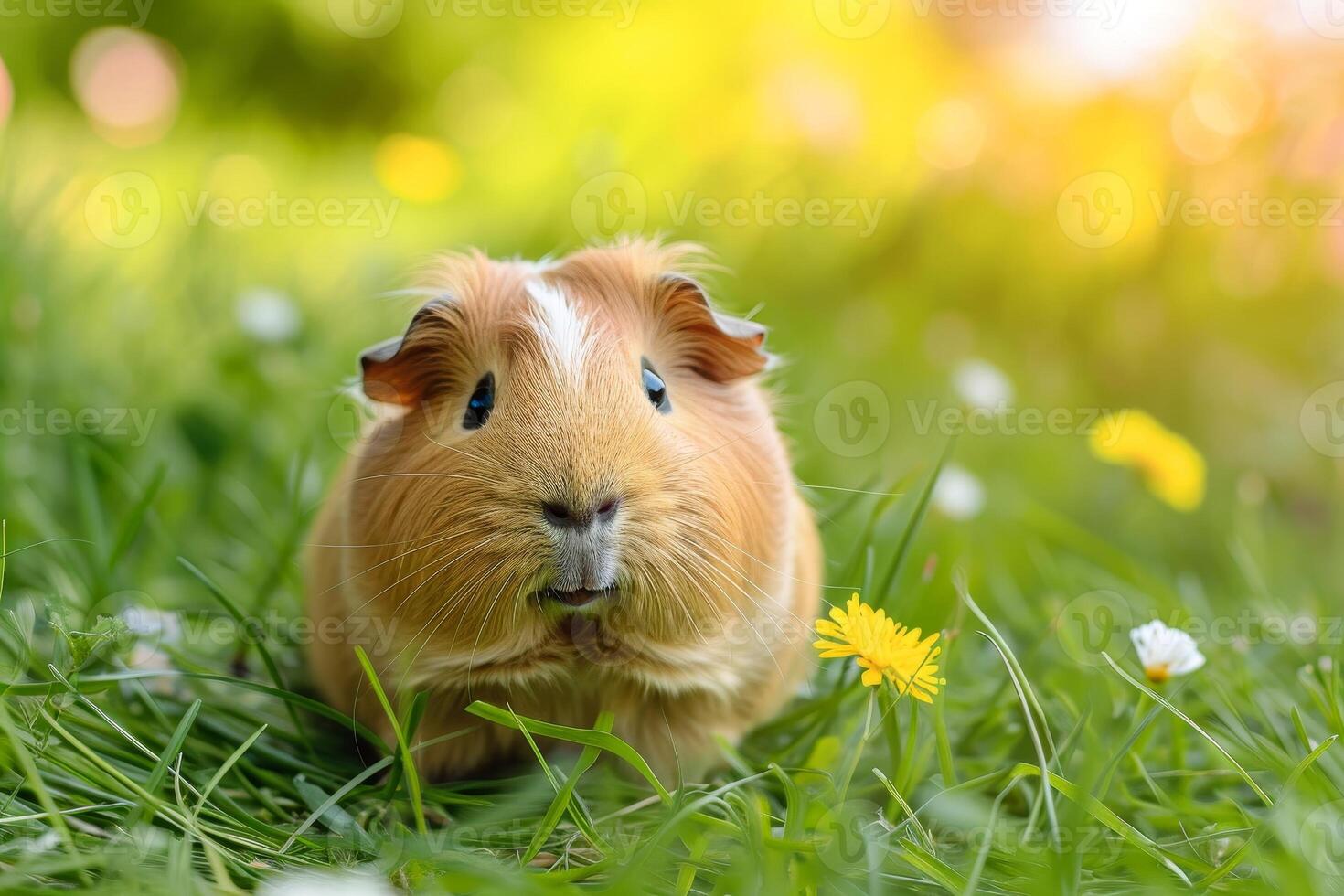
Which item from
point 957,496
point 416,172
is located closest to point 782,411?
point 957,496

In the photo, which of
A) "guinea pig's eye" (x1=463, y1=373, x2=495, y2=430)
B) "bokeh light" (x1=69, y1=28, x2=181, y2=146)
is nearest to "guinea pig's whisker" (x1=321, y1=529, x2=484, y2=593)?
"guinea pig's eye" (x1=463, y1=373, x2=495, y2=430)

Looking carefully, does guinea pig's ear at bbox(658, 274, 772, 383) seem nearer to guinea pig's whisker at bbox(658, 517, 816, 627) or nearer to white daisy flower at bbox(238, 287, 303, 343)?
guinea pig's whisker at bbox(658, 517, 816, 627)

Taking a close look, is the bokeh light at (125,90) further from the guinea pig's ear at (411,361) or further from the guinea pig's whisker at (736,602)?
the guinea pig's whisker at (736,602)

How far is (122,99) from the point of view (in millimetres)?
5906

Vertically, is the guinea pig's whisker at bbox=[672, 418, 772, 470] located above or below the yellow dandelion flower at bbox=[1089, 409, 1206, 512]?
above

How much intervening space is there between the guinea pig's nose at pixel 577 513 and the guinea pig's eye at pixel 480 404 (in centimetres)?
34

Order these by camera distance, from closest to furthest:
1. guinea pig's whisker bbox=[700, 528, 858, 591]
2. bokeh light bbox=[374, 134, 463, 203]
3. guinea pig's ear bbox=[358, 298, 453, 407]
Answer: guinea pig's whisker bbox=[700, 528, 858, 591], guinea pig's ear bbox=[358, 298, 453, 407], bokeh light bbox=[374, 134, 463, 203]

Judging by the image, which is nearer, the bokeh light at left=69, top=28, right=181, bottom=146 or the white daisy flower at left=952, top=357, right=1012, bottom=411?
the white daisy flower at left=952, top=357, right=1012, bottom=411

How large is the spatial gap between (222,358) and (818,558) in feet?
7.99

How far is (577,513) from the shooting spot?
184 cm

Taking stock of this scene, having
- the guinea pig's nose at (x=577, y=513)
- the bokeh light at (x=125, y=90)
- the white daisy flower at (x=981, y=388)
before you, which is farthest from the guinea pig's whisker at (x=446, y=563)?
the bokeh light at (x=125, y=90)

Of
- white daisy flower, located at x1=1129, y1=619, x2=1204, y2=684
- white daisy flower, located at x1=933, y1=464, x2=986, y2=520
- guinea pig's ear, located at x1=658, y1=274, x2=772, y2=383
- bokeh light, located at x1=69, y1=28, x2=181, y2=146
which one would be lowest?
white daisy flower, located at x1=933, y1=464, x2=986, y2=520

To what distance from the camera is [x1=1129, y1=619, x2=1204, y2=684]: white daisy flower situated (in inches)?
87.9

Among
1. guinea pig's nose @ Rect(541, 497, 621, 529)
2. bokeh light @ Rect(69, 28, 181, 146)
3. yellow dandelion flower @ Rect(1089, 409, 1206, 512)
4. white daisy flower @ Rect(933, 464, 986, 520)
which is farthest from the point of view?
bokeh light @ Rect(69, 28, 181, 146)
